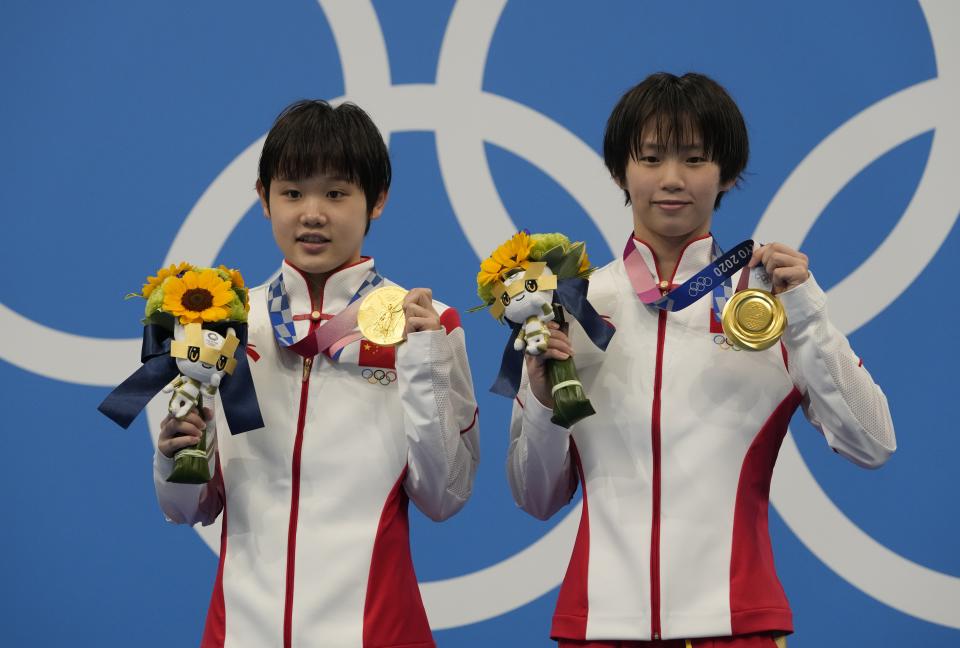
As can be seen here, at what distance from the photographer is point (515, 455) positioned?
8.01ft

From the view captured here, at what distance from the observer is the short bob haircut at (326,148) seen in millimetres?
2455

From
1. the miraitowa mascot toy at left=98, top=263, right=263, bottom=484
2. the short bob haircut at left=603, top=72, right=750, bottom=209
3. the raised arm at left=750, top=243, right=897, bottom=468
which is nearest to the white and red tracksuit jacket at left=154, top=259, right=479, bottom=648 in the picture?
the miraitowa mascot toy at left=98, top=263, right=263, bottom=484

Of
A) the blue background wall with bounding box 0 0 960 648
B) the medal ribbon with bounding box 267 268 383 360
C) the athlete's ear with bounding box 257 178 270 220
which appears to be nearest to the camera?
the medal ribbon with bounding box 267 268 383 360

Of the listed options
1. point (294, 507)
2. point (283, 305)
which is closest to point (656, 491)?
point (294, 507)

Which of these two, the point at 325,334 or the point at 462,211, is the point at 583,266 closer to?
the point at 325,334

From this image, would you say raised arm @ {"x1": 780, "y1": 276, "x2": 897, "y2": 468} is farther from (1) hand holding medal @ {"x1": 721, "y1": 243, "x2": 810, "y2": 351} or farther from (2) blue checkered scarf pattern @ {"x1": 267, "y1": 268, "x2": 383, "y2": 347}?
(2) blue checkered scarf pattern @ {"x1": 267, "y1": 268, "x2": 383, "y2": 347}

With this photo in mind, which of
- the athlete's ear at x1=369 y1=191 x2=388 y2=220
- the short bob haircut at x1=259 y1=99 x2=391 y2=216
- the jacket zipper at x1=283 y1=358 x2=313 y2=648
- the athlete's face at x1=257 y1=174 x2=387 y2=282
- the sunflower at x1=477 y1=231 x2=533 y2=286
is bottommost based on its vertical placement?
the jacket zipper at x1=283 y1=358 x2=313 y2=648

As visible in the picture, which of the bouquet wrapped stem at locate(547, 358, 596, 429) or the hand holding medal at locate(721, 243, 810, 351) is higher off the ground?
the hand holding medal at locate(721, 243, 810, 351)

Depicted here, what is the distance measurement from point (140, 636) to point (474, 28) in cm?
188

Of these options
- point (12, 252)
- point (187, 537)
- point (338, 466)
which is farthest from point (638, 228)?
point (12, 252)

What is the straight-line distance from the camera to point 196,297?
7.39ft

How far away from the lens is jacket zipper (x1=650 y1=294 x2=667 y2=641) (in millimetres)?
2209

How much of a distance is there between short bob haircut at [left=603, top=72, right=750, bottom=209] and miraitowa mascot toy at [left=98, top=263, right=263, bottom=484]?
759 mm

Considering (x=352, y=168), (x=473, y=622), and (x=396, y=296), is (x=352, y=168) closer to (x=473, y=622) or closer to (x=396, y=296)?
(x=396, y=296)
